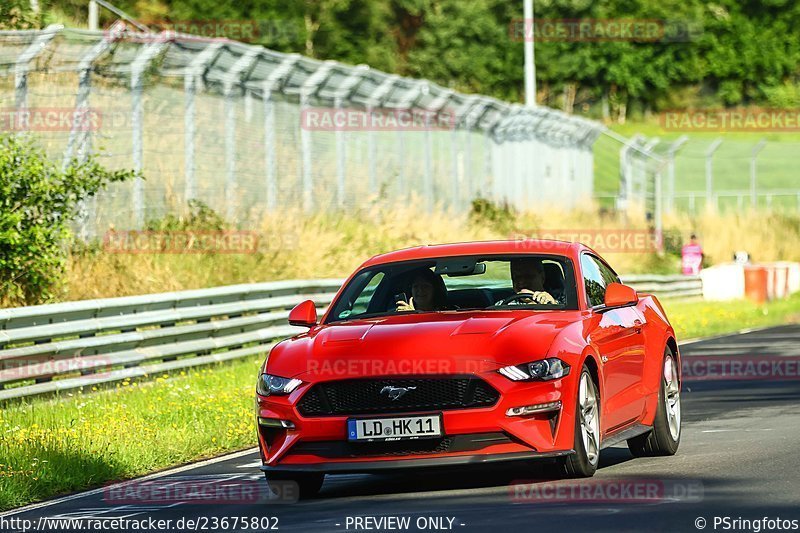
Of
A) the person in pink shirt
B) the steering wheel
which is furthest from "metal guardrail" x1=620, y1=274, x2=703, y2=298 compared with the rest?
the steering wheel

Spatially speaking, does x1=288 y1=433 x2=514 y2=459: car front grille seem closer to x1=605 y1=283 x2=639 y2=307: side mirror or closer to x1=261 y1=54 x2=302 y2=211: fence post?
x1=605 y1=283 x2=639 y2=307: side mirror

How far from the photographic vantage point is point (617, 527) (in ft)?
26.6

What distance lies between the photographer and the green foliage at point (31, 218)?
18.1 metres

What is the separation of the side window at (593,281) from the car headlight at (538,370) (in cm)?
130

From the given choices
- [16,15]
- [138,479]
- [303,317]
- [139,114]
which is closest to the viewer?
[303,317]

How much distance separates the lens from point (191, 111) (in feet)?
79.5

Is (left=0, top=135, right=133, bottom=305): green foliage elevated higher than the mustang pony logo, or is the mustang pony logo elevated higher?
(left=0, top=135, right=133, bottom=305): green foliage

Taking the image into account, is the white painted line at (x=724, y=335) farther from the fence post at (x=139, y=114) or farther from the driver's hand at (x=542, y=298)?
the driver's hand at (x=542, y=298)

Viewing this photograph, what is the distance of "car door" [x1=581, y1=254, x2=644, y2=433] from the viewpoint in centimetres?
1052

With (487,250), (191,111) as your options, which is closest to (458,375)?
(487,250)

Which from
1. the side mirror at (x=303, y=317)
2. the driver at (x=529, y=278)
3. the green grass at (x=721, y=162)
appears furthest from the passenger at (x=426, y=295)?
the green grass at (x=721, y=162)

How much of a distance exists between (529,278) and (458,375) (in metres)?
1.67

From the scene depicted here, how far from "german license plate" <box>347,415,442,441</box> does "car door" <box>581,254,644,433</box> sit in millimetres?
1277

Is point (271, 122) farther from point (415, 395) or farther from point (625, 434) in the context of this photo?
point (415, 395)
